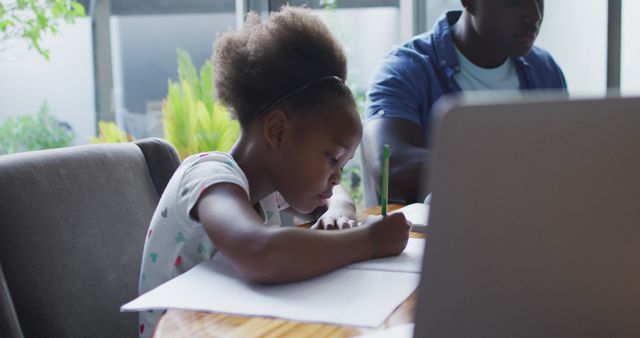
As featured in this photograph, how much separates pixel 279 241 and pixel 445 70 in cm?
133

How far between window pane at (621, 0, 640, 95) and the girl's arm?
2428 millimetres

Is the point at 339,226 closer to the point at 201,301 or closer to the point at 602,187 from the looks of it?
the point at 201,301

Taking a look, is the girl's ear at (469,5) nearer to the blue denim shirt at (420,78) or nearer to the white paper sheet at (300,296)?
the blue denim shirt at (420,78)

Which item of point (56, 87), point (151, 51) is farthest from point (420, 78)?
point (56, 87)

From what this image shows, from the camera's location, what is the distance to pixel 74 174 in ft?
3.61

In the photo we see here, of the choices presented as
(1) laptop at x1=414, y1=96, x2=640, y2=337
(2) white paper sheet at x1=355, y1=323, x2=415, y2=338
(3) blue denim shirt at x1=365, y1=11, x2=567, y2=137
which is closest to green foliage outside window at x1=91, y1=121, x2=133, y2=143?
(3) blue denim shirt at x1=365, y1=11, x2=567, y2=137

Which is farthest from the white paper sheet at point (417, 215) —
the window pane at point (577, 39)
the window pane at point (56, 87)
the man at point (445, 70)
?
the window pane at point (56, 87)

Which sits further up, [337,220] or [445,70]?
[445,70]

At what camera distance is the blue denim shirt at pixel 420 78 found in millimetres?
1927

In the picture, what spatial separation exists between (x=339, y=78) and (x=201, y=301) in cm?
54

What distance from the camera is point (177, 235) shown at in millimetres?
1010

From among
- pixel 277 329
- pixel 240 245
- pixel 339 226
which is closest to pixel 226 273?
pixel 240 245

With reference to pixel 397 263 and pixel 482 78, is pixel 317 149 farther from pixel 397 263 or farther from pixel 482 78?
pixel 482 78

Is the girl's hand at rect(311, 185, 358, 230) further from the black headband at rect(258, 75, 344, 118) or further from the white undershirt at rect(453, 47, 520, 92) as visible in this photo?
the white undershirt at rect(453, 47, 520, 92)
